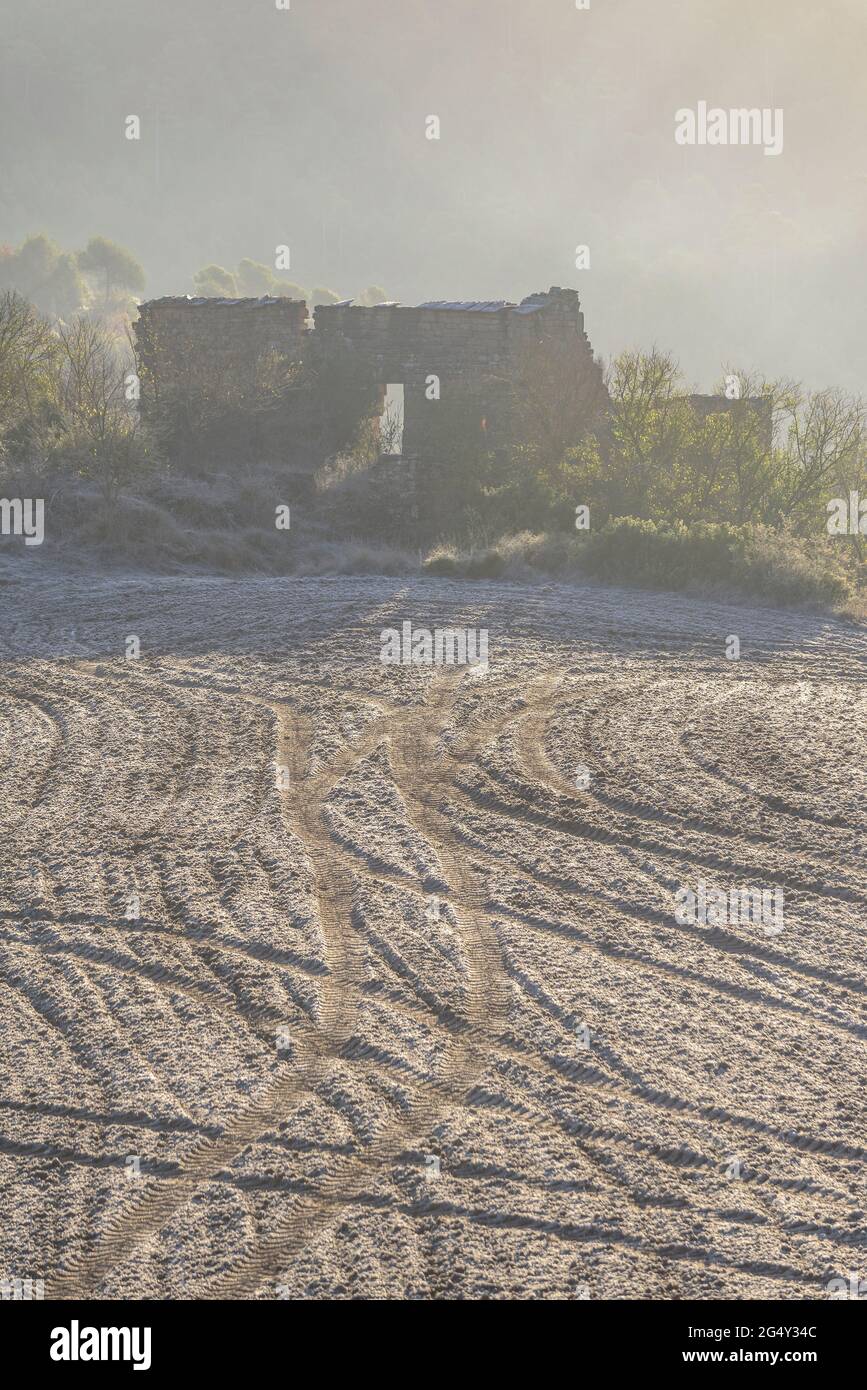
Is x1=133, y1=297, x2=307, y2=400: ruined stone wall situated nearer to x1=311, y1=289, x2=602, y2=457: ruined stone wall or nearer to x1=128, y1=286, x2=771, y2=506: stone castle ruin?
x1=128, y1=286, x2=771, y2=506: stone castle ruin

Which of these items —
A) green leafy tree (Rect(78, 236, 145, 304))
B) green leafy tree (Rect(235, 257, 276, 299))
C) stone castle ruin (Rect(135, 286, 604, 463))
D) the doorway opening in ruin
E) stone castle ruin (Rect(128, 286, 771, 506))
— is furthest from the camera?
green leafy tree (Rect(235, 257, 276, 299))

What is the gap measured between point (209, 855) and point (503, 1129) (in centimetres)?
349

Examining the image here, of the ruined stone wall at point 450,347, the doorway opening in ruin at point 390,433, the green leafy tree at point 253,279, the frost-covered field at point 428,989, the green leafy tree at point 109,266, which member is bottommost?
the frost-covered field at point 428,989

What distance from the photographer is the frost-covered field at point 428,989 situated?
4496 millimetres

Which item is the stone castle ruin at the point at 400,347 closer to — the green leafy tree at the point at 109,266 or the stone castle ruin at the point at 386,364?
the stone castle ruin at the point at 386,364

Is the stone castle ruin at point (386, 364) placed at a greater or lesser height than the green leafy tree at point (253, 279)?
lesser

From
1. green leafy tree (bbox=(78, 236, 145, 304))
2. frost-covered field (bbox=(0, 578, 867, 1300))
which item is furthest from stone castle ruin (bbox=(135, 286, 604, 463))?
green leafy tree (bbox=(78, 236, 145, 304))

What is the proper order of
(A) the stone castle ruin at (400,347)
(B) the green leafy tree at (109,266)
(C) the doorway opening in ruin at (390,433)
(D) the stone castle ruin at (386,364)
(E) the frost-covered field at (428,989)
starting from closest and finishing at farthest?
(E) the frost-covered field at (428,989), (D) the stone castle ruin at (386,364), (A) the stone castle ruin at (400,347), (C) the doorway opening in ruin at (390,433), (B) the green leafy tree at (109,266)

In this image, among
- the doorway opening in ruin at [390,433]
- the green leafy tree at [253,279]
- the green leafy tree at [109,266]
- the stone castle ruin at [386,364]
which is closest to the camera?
the stone castle ruin at [386,364]

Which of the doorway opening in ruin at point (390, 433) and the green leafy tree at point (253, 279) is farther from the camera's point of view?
the green leafy tree at point (253, 279)

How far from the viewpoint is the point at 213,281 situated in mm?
132875

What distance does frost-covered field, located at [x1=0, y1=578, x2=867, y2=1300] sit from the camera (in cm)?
450

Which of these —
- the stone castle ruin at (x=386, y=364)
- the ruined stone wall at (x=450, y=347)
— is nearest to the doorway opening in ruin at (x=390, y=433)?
the stone castle ruin at (x=386, y=364)

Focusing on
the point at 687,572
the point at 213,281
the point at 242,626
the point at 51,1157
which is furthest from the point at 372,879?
the point at 213,281
